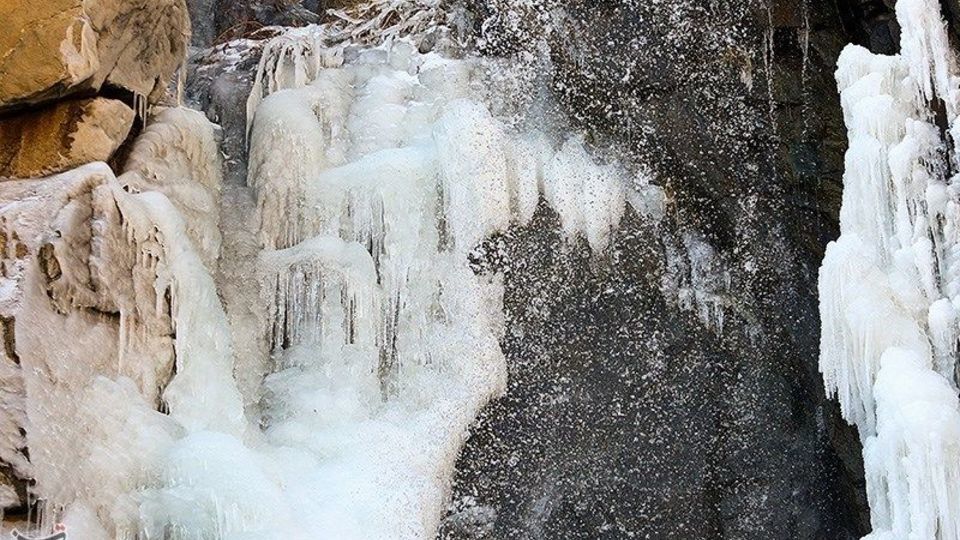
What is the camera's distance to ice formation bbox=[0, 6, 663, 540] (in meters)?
5.06

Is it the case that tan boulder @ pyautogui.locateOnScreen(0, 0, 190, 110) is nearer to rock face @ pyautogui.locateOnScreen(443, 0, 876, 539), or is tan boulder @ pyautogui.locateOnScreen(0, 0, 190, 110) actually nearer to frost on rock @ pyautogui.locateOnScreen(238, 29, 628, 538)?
frost on rock @ pyautogui.locateOnScreen(238, 29, 628, 538)

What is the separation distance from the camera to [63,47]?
17.6 feet

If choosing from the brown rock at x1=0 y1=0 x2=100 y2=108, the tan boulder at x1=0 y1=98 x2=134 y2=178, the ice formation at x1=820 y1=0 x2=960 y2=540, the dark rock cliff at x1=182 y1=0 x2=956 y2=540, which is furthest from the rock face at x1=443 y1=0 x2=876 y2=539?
the brown rock at x1=0 y1=0 x2=100 y2=108

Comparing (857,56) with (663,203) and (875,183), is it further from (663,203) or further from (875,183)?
(663,203)

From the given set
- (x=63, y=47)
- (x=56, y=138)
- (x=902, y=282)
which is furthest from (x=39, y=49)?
(x=902, y=282)

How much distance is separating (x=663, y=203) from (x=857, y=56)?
4.90 feet

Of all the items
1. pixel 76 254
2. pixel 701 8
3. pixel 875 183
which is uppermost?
pixel 701 8

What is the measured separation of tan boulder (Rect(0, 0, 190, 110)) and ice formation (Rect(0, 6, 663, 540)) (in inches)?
17.4

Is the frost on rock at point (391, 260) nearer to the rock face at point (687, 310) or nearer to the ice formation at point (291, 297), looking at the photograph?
the ice formation at point (291, 297)

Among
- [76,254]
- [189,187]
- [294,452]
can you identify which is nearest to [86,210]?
[76,254]

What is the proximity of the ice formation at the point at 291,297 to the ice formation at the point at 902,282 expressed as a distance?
159 centimetres

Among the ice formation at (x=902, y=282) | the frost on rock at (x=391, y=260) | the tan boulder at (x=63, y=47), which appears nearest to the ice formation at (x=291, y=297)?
the frost on rock at (x=391, y=260)

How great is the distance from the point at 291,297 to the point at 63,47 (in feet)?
5.99

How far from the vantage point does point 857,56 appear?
5.72 meters
